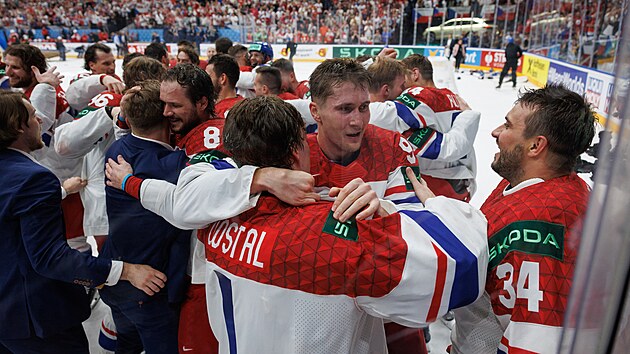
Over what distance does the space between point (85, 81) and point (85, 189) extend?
85 cm

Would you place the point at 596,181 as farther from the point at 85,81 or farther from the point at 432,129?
the point at 85,81

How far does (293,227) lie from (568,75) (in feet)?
30.6

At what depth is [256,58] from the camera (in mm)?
5273

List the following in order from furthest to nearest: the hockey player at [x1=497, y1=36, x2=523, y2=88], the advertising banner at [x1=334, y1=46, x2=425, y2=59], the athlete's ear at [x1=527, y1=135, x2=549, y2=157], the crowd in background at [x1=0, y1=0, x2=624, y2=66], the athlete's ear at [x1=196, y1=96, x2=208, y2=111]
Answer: the advertising banner at [x1=334, y1=46, x2=425, y2=59]
the crowd in background at [x1=0, y1=0, x2=624, y2=66]
the hockey player at [x1=497, y1=36, x2=523, y2=88]
the athlete's ear at [x1=196, y1=96, x2=208, y2=111]
the athlete's ear at [x1=527, y1=135, x2=549, y2=157]

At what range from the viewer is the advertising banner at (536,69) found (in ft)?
35.2

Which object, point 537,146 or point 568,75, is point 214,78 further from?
point 568,75

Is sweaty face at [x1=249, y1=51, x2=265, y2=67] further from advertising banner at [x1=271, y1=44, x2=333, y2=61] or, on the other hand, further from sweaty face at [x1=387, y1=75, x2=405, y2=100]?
advertising banner at [x1=271, y1=44, x2=333, y2=61]

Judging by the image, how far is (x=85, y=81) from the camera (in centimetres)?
277

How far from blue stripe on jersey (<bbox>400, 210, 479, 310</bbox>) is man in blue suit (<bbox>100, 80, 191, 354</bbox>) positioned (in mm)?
968

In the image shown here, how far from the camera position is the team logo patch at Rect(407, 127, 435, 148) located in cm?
220

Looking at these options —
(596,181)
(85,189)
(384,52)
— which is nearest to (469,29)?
(384,52)

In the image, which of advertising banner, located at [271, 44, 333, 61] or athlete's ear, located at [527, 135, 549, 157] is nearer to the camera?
athlete's ear, located at [527, 135, 549, 157]

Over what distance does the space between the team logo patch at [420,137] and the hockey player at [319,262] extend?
119 centimetres

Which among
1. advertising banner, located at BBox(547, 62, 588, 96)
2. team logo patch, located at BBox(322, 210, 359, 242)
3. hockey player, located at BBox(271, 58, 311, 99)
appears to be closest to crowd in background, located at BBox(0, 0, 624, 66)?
advertising banner, located at BBox(547, 62, 588, 96)
